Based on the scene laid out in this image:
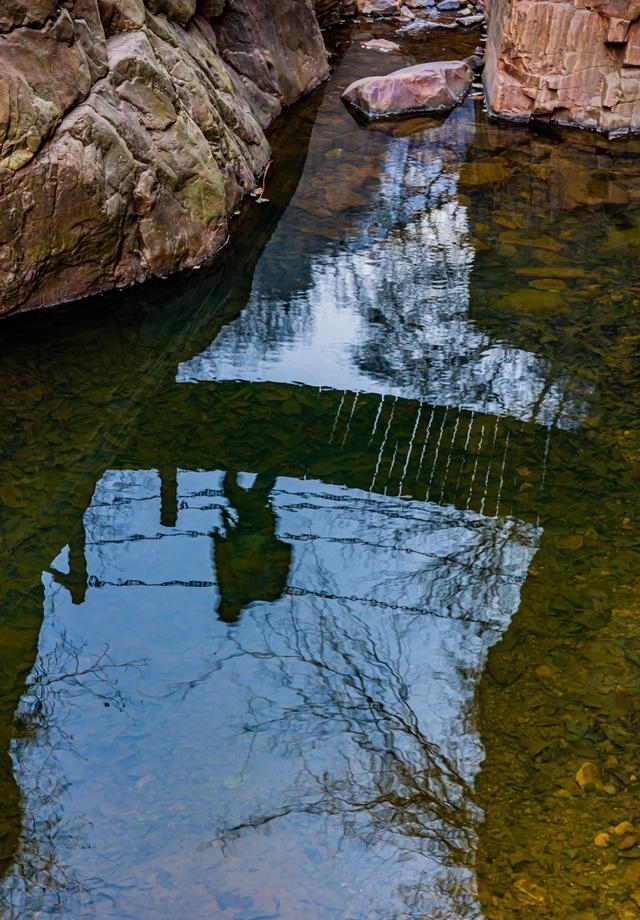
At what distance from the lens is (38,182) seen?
586 centimetres

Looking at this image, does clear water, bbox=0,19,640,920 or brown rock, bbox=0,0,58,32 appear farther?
brown rock, bbox=0,0,58,32

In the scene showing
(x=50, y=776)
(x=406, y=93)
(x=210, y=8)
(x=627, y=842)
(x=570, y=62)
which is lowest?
(x=50, y=776)

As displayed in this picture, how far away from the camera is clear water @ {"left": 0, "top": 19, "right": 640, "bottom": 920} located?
3.33 metres

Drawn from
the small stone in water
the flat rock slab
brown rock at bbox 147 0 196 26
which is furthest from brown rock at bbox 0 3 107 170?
the small stone in water

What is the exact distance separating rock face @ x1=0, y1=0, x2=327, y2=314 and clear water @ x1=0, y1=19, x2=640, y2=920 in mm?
259

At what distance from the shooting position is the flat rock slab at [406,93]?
9.89 m

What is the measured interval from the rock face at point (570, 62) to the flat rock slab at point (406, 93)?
539mm

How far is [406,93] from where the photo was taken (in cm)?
992

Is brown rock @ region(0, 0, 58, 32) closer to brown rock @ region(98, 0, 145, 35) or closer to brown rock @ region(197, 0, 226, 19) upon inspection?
brown rock @ region(98, 0, 145, 35)

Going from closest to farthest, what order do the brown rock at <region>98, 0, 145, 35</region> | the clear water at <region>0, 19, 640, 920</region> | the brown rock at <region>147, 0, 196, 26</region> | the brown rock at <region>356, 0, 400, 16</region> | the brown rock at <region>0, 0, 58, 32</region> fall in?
1. the clear water at <region>0, 19, 640, 920</region>
2. the brown rock at <region>0, 0, 58, 32</region>
3. the brown rock at <region>98, 0, 145, 35</region>
4. the brown rock at <region>147, 0, 196, 26</region>
5. the brown rock at <region>356, 0, 400, 16</region>

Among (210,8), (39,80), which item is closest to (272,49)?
(210,8)

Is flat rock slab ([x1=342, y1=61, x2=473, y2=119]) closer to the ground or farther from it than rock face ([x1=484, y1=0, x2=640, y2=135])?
closer to the ground

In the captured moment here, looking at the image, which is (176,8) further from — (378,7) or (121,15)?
(378,7)

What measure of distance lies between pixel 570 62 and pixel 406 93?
158 cm
